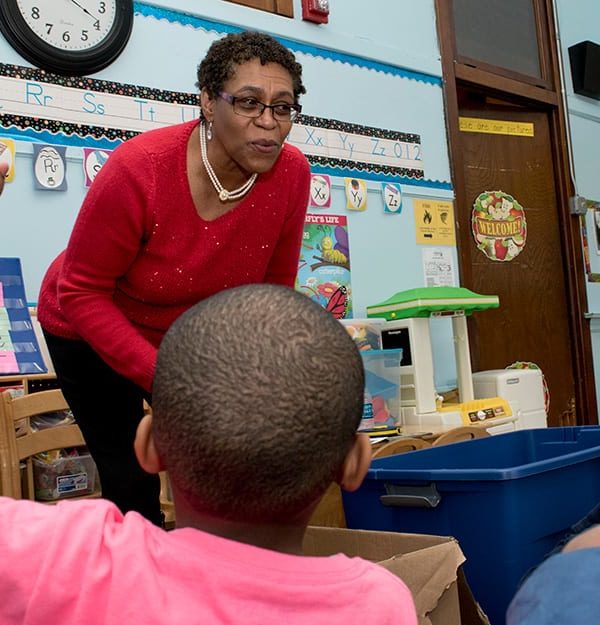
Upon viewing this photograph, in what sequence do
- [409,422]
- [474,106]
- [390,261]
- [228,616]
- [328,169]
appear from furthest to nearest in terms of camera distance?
[474,106], [390,261], [328,169], [409,422], [228,616]

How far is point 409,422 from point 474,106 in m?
1.71

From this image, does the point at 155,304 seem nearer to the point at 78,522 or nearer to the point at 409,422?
the point at 78,522

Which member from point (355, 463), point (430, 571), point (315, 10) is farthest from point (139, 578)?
point (315, 10)

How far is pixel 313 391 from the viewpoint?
1.94 feet

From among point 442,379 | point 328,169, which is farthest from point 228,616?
point 442,379

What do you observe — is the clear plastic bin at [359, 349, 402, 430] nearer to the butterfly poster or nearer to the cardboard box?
the butterfly poster

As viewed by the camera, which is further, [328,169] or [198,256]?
[328,169]

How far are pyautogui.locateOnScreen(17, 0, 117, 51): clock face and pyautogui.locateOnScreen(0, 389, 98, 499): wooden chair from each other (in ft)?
3.31

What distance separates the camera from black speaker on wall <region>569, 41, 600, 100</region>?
13.1 ft

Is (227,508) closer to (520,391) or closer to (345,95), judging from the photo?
(520,391)

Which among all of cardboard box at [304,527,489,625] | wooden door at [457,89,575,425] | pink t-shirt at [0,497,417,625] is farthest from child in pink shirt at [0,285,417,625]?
wooden door at [457,89,575,425]

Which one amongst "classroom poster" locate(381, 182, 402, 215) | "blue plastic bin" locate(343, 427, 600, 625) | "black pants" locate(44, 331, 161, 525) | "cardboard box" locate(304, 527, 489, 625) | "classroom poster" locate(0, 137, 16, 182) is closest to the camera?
"cardboard box" locate(304, 527, 489, 625)

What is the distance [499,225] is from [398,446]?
1808 mm

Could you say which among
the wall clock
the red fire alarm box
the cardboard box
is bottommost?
the cardboard box
